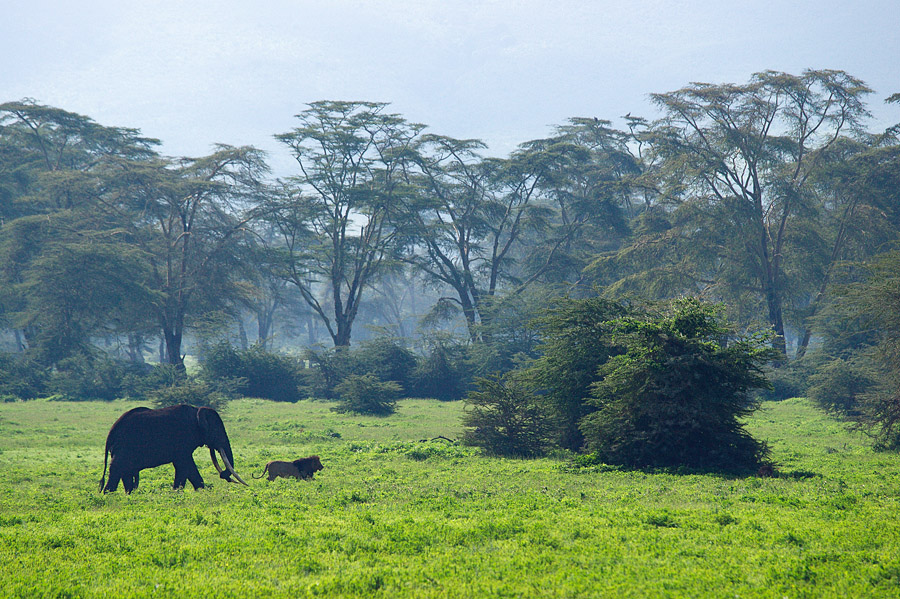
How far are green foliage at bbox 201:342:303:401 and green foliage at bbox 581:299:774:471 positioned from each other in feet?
95.8

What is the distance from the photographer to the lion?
1370 cm

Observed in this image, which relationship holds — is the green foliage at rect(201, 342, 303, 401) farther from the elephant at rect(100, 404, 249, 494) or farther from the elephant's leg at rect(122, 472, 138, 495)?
the elephant's leg at rect(122, 472, 138, 495)

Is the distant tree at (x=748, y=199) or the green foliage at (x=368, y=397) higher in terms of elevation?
the distant tree at (x=748, y=199)

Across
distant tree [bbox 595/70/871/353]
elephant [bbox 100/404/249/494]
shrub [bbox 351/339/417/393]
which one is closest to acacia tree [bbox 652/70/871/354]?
distant tree [bbox 595/70/871/353]

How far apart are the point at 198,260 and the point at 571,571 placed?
40.4 metres

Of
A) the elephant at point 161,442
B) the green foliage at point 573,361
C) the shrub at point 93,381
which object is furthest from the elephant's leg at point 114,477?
the shrub at point 93,381

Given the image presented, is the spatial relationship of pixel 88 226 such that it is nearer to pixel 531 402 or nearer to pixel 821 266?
pixel 531 402

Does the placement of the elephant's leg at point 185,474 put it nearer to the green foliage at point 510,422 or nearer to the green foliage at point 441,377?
the green foliage at point 510,422

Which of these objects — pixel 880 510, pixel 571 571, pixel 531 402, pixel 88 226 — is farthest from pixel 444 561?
pixel 88 226

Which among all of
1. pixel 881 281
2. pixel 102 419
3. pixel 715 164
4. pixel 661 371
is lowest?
pixel 102 419

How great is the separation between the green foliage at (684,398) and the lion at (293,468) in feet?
19.6

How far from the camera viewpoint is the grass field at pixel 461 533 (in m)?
6.91

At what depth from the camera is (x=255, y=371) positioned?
4162 centimetres

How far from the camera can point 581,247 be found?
164 feet
